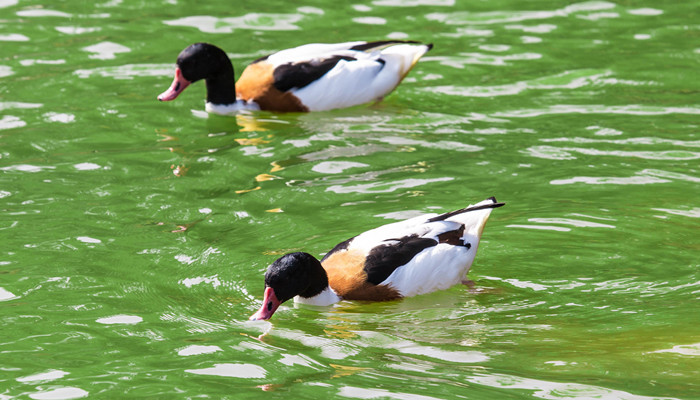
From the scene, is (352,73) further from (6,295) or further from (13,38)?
(6,295)

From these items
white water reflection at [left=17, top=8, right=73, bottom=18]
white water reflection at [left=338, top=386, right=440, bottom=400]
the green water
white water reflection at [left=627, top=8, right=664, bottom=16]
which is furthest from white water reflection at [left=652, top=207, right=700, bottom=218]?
white water reflection at [left=17, top=8, right=73, bottom=18]

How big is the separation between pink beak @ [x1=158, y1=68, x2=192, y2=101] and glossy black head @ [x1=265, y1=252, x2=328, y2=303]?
513 cm

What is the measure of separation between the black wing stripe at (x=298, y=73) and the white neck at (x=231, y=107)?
43 centimetres

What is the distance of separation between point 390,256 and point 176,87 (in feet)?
17.2

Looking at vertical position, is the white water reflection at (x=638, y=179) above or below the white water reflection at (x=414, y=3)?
below

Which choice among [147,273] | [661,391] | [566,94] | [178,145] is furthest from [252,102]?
[661,391]

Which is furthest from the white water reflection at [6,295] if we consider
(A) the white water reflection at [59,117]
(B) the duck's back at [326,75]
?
(B) the duck's back at [326,75]

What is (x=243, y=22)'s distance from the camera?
15211mm

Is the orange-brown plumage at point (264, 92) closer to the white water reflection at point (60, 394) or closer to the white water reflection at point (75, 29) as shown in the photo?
the white water reflection at point (75, 29)

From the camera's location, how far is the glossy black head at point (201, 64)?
1220 cm

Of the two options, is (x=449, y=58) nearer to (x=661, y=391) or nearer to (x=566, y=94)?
(x=566, y=94)

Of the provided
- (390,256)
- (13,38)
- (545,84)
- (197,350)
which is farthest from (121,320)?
(13,38)

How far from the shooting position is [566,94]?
12273 mm

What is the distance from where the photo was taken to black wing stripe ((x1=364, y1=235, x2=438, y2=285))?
25.0 feet
